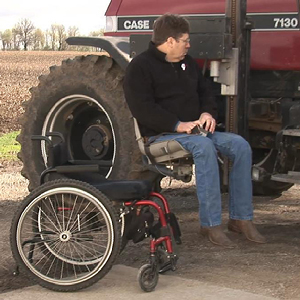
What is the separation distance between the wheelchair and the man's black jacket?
1.72 feet

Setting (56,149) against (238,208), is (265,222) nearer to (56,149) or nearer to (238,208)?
(238,208)

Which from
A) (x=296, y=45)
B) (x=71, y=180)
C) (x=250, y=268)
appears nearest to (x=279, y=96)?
(x=296, y=45)

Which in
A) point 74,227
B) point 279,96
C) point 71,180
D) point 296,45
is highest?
point 296,45

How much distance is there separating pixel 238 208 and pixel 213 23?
123 cm

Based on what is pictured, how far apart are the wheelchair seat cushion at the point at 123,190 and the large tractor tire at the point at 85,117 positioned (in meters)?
1.19

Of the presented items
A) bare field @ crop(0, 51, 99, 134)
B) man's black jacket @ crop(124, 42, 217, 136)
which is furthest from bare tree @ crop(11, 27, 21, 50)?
man's black jacket @ crop(124, 42, 217, 136)

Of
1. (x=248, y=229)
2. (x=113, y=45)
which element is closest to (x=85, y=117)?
(x=113, y=45)

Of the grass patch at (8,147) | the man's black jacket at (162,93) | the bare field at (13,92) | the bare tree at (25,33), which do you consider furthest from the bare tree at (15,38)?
the man's black jacket at (162,93)

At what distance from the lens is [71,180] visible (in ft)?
13.3

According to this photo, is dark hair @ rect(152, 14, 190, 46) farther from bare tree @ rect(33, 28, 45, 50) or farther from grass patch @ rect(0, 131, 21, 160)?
bare tree @ rect(33, 28, 45, 50)

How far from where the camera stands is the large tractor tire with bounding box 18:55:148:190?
5605 mm

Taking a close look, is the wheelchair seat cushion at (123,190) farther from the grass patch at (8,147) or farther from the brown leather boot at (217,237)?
the grass patch at (8,147)

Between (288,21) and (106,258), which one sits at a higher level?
(288,21)

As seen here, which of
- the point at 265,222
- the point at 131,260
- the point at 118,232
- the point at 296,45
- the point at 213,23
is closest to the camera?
the point at 118,232
